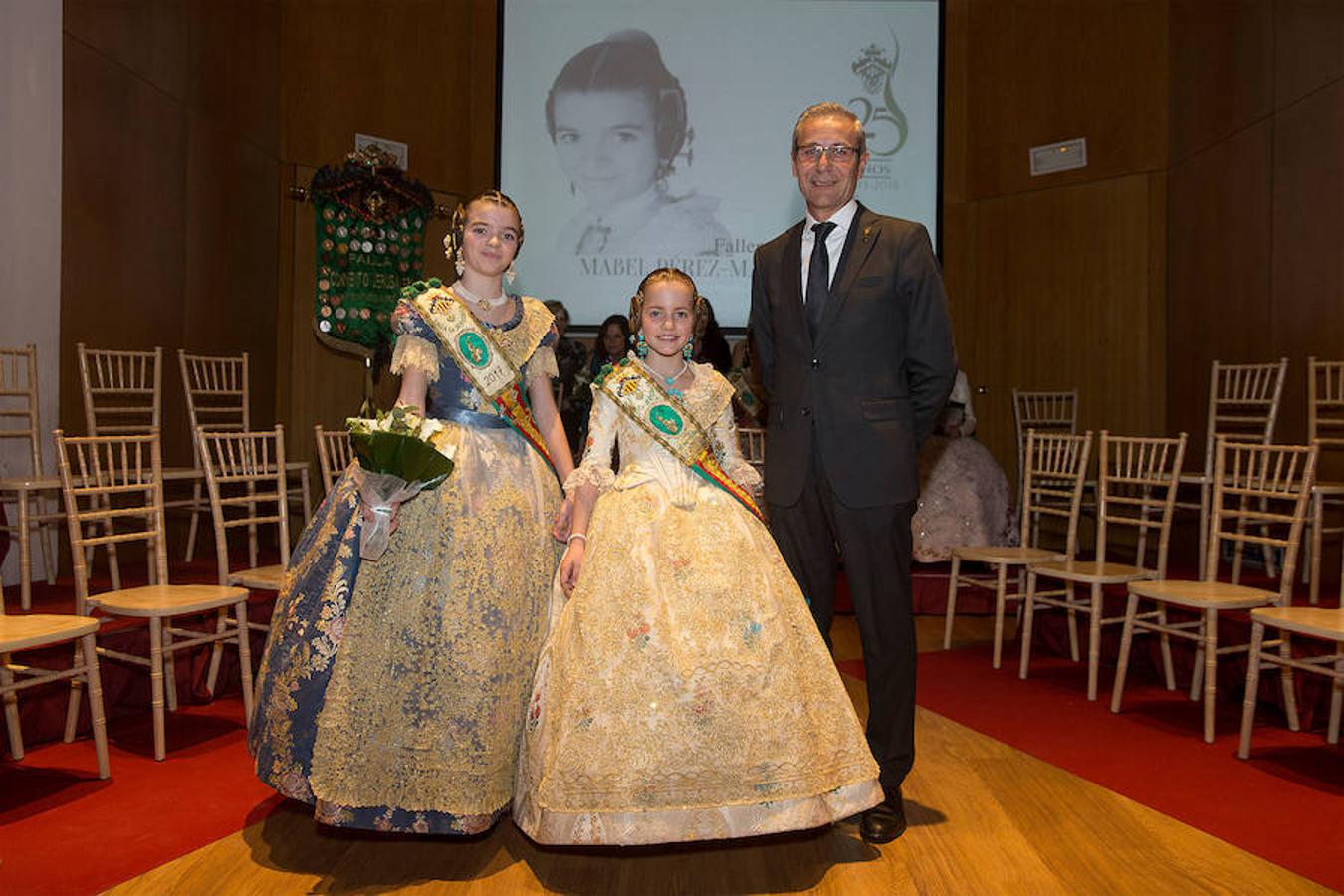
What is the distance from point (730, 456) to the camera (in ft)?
8.36

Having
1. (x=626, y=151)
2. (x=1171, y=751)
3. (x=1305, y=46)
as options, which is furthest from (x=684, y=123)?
(x=1171, y=751)

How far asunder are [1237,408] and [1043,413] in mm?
→ 1304

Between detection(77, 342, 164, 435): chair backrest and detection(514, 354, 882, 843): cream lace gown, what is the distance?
3.05 meters

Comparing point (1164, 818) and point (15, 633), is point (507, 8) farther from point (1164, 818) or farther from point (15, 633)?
point (1164, 818)

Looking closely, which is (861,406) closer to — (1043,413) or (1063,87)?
(1043,413)

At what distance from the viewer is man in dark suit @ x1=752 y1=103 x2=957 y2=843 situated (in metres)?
2.41

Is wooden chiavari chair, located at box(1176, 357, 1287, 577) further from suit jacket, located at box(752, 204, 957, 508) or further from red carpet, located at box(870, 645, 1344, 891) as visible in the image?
suit jacket, located at box(752, 204, 957, 508)

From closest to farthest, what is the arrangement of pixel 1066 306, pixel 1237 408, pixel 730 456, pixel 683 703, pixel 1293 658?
pixel 683 703 < pixel 730 456 < pixel 1293 658 < pixel 1237 408 < pixel 1066 306

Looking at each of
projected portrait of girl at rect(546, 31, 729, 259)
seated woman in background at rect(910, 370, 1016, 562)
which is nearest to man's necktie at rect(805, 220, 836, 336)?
seated woman in background at rect(910, 370, 1016, 562)

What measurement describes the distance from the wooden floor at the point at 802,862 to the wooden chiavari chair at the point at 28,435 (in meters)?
2.29

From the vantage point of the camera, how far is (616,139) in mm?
7148

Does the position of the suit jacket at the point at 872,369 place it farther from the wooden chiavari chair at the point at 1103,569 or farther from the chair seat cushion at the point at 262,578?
the chair seat cushion at the point at 262,578

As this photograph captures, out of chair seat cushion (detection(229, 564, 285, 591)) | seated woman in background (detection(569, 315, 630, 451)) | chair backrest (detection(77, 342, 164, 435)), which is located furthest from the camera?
seated woman in background (detection(569, 315, 630, 451))

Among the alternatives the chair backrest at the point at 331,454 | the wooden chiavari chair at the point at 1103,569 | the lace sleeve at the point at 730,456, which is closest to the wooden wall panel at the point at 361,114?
the chair backrest at the point at 331,454
